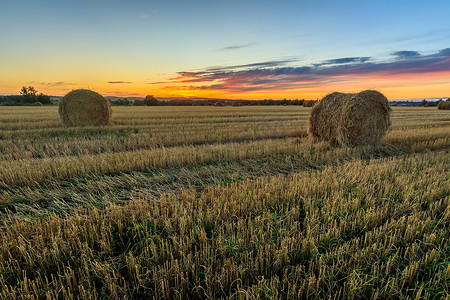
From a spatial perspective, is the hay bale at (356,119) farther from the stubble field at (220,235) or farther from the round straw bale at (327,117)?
the stubble field at (220,235)

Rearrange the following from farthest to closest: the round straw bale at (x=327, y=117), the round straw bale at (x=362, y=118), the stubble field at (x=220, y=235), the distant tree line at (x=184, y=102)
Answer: the distant tree line at (x=184, y=102), the round straw bale at (x=327, y=117), the round straw bale at (x=362, y=118), the stubble field at (x=220, y=235)

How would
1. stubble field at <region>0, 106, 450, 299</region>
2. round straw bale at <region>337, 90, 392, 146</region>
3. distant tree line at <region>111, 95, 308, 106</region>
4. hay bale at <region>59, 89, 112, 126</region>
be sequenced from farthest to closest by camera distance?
distant tree line at <region>111, 95, 308, 106</region>
hay bale at <region>59, 89, 112, 126</region>
round straw bale at <region>337, 90, 392, 146</region>
stubble field at <region>0, 106, 450, 299</region>

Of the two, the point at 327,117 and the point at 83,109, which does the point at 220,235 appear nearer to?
the point at 327,117

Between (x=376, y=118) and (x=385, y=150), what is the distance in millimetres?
1325

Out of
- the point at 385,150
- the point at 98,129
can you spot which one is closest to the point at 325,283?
the point at 385,150

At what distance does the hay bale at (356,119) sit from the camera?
9102mm

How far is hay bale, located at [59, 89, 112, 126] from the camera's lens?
547 inches

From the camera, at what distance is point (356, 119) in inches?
359

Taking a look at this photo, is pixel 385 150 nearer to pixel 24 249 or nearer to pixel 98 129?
pixel 24 249

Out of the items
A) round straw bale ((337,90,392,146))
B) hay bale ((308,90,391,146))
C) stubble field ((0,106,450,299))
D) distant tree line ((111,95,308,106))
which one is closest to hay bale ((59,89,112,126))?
stubble field ((0,106,450,299))

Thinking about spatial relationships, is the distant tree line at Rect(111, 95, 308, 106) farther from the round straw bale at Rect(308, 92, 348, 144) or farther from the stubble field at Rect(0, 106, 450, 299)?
the stubble field at Rect(0, 106, 450, 299)

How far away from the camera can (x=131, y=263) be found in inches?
96.0

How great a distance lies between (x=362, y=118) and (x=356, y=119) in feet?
0.81

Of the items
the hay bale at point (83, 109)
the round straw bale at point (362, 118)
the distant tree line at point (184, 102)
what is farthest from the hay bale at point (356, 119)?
the distant tree line at point (184, 102)
